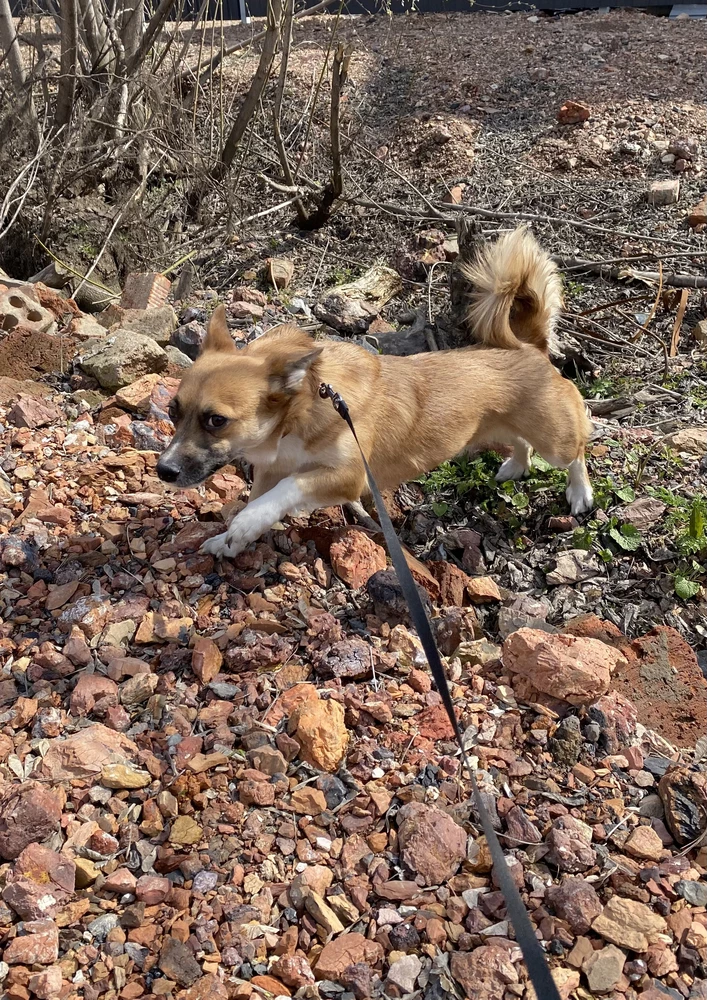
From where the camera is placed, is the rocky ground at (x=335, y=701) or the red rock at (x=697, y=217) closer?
the rocky ground at (x=335, y=701)

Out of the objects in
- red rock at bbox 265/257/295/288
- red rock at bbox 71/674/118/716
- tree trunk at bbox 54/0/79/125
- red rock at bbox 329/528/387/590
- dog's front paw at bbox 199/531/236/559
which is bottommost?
red rock at bbox 71/674/118/716

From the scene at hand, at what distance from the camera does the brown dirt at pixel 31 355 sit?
209 inches

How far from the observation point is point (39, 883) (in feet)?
8.02

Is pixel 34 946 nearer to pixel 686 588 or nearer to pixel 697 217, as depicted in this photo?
pixel 686 588

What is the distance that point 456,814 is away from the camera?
2.79 metres

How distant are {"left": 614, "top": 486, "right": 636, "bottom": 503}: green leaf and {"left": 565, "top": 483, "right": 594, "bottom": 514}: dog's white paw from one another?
16 centimetres

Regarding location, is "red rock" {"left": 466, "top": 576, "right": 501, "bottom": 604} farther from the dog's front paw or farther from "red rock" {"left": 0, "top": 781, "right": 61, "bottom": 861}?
"red rock" {"left": 0, "top": 781, "right": 61, "bottom": 861}

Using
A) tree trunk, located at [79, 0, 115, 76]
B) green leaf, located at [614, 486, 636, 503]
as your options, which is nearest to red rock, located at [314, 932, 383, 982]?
green leaf, located at [614, 486, 636, 503]

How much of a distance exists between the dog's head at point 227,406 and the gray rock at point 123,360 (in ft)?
5.35

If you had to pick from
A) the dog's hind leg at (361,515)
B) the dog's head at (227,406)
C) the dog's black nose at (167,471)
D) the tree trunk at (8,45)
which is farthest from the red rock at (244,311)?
the dog's black nose at (167,471)

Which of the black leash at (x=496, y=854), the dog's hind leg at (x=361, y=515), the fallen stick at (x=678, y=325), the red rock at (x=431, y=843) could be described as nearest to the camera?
the black leash at (x=496, y=854)

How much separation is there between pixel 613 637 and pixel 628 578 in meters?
0.66

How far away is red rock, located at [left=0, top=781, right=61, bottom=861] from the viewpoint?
254cm

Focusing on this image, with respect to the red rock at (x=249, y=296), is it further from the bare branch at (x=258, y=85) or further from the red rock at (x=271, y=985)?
the red rock at (x=271, y=985)
